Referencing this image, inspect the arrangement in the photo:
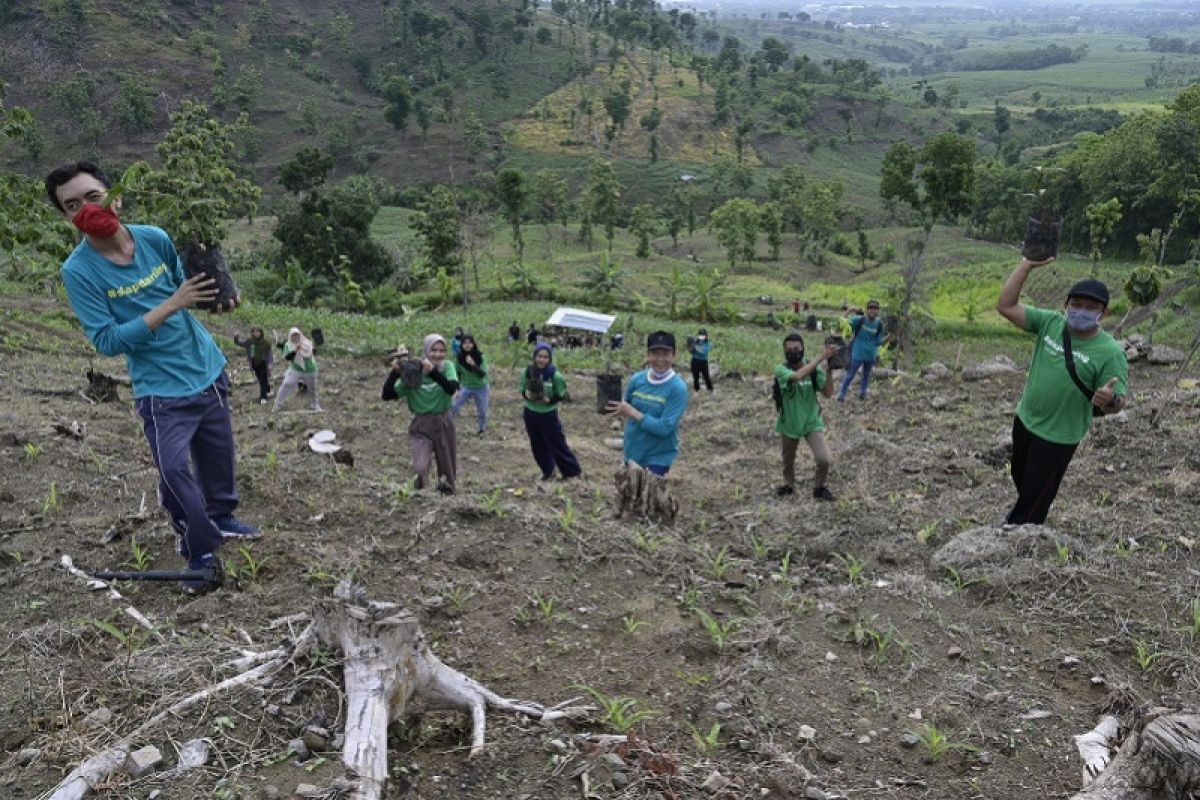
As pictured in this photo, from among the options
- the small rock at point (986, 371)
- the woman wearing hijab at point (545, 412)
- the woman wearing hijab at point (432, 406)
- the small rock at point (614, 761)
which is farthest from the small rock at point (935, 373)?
the small rock at point (614, 761)

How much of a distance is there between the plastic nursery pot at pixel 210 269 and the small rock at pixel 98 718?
1.82 meters

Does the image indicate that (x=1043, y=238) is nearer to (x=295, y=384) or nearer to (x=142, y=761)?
(x=142, y=761)

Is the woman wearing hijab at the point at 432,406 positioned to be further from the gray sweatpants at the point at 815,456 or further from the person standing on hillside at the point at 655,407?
the gray sweatpants at the point at 815,456

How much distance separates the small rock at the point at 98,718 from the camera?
9.00 feet

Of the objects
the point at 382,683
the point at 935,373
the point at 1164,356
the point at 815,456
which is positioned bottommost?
the point at 935,373

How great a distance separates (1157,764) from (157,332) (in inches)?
173

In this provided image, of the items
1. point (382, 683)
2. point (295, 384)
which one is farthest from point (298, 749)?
point (295, 384)

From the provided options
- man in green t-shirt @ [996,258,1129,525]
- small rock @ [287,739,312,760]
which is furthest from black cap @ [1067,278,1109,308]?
small rock @ [287,739,312,760]

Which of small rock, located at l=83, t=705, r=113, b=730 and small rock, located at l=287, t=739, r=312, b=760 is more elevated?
small rock, located at l=83, t=705, r=113, b=730

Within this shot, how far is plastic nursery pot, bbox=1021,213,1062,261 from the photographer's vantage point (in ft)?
15.8

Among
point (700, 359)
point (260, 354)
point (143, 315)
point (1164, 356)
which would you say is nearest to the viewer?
point (143, 315)

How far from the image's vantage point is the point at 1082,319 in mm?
4949

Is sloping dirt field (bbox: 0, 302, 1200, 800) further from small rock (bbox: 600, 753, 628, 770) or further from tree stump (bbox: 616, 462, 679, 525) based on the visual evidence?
tree stump (bbox: 616, 462, 679, 525)

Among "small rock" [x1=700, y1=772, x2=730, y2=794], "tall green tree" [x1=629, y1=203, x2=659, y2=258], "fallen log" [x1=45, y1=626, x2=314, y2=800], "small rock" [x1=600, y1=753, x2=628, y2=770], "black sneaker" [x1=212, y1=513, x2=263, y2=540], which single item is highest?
"fallen log" [x1=45, y1=626, x2=314, y2=800]
